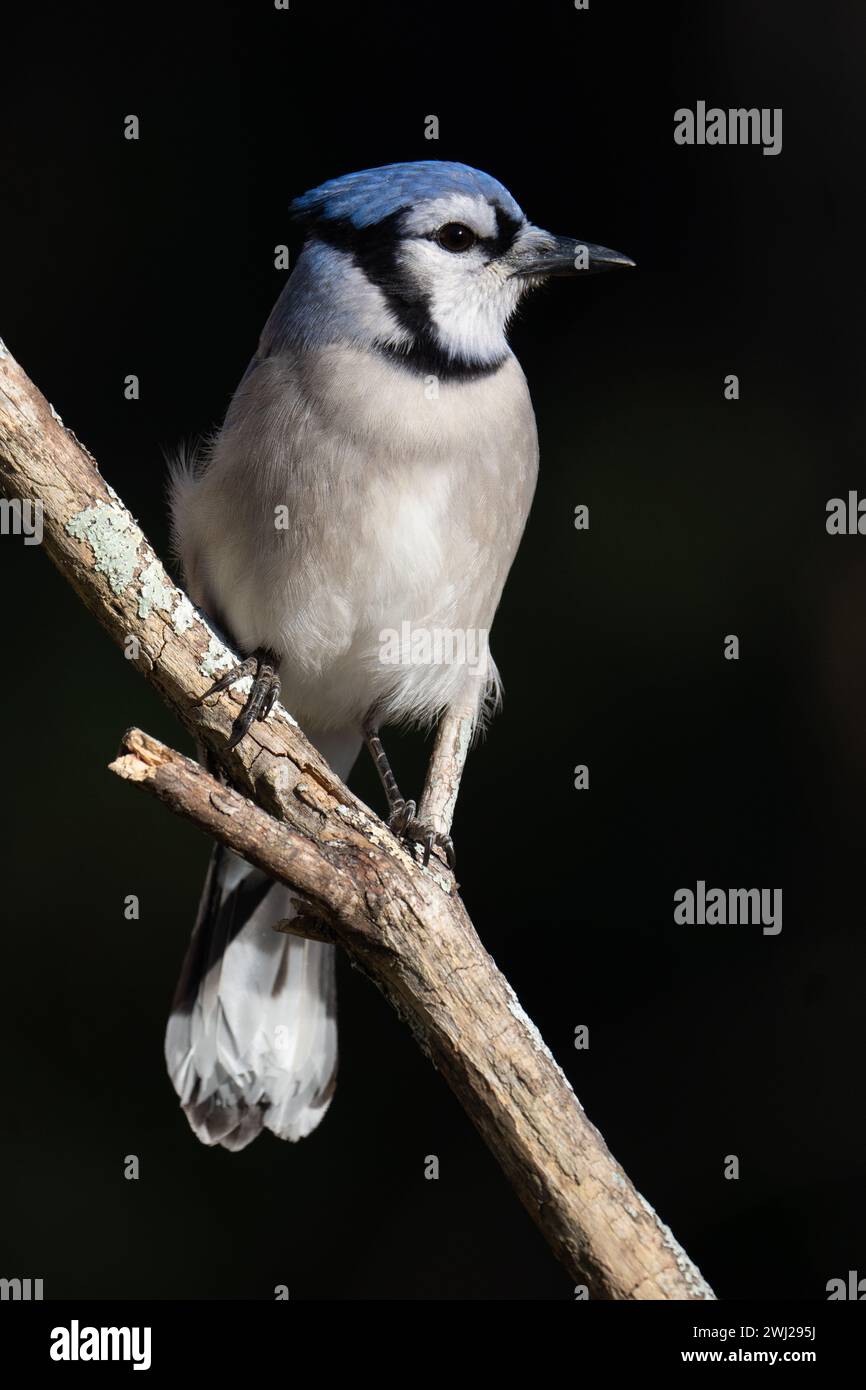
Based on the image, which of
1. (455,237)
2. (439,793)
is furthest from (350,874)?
(455,237)

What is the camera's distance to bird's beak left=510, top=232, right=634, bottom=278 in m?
2.89

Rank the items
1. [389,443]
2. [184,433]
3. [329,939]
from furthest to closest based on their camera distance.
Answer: [184,433] → [389,443] → [329,939]

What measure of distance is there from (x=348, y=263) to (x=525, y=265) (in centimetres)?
33

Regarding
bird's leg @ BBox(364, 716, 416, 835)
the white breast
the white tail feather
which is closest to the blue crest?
the white breast

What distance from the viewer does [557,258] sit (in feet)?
9.54

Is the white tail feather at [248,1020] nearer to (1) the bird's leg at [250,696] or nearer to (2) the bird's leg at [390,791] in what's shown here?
(2) the bird's leg at [390,791]

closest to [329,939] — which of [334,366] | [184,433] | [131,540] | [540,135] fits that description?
[131,540]

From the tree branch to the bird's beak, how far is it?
3.14 ft

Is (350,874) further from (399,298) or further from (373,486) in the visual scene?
(399,298)

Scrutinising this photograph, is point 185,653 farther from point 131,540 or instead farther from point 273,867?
point 273,867

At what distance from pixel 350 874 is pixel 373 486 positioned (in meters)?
0.79

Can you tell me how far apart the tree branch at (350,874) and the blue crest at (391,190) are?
0.75 metres

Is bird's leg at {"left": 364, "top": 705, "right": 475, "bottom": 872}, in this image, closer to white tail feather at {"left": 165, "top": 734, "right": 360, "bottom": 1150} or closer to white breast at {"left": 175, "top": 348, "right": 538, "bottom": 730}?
white breast at {"left": 175, "top": 348, "right": 538, "bottom": 730}

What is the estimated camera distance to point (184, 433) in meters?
3.99
